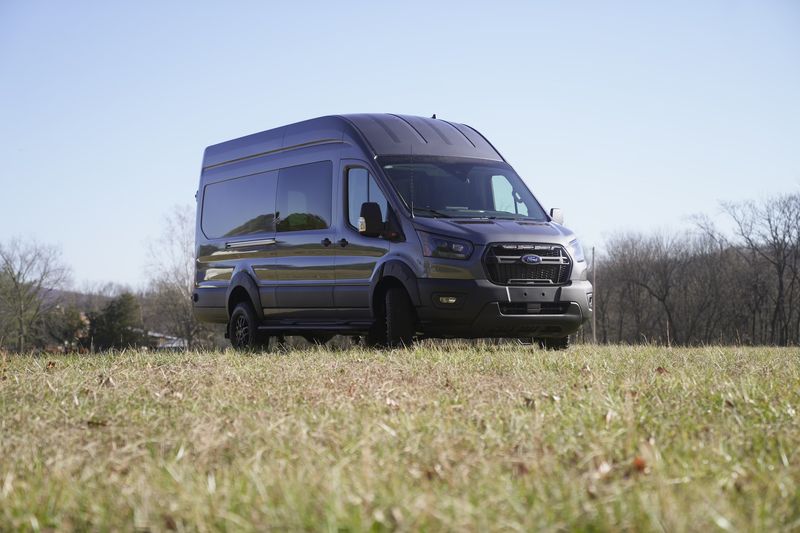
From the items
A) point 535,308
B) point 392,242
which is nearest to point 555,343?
point 535,308

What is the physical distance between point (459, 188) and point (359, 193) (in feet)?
4.01

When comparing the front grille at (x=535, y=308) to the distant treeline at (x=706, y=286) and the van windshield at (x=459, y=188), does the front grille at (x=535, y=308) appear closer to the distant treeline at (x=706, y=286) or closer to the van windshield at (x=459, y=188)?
the van windshield at (x=459, y=188)

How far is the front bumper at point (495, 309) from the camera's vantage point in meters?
11.5

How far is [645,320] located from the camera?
3115 inches

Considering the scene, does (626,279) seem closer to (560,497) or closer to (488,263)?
(488,263)

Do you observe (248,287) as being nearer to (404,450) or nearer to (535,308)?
(535,308)

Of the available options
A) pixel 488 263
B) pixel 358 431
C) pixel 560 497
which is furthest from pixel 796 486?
pixel 488 263

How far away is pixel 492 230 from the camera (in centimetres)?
1170

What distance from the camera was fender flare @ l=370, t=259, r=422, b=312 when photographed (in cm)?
1171

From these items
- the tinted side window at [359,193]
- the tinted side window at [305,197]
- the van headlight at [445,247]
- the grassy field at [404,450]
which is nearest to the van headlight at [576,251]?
the van headlight at [445,247]

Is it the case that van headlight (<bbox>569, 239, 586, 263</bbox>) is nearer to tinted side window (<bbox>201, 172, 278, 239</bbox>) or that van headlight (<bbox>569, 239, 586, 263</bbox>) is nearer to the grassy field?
the grassy field

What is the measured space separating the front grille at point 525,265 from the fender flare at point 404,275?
847 mm

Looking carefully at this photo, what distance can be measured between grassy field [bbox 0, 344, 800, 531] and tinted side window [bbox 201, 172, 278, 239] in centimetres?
589

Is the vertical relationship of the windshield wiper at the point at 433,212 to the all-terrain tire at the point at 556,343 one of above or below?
above
